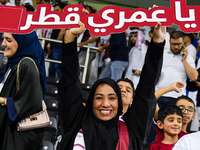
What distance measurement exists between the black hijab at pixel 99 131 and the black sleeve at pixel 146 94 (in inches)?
Answer: 4.5

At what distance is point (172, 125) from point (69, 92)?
3.97 feet

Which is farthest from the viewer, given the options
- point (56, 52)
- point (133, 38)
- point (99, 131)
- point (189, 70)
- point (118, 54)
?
point (133, 38)

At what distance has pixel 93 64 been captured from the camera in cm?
549

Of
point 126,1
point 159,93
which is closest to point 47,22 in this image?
point 159,93

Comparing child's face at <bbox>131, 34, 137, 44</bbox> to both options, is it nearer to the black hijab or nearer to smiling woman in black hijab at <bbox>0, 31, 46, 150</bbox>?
smiling woman in black hijab at <bbox>0, 31, 46, 150</bbox>

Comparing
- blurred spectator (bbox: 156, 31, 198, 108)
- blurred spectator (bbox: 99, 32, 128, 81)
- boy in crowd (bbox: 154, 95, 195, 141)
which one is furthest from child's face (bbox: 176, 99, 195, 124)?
blurred spectator (bbox: 99, 32, 128, 81)

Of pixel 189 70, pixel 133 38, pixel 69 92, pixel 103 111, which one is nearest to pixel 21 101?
pixel 69 92

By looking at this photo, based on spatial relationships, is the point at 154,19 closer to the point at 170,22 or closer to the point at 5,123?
the point at 170,22

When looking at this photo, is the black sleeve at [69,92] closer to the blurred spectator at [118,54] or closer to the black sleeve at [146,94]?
the black sleeve at [146,94]

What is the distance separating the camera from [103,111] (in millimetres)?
2170

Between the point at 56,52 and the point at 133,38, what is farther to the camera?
the point at 133,38

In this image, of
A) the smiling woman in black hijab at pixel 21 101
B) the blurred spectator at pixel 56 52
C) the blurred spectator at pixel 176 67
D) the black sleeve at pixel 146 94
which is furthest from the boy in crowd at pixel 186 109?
the blurred spectator at pixel 56 52

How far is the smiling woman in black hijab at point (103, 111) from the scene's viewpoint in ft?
6.86

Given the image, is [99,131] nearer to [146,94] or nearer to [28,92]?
[146,94]
